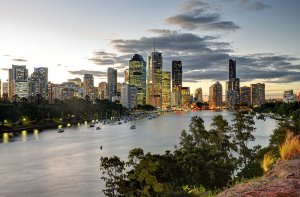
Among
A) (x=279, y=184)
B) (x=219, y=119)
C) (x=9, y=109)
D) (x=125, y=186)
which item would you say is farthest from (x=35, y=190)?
(x=9, y=109)

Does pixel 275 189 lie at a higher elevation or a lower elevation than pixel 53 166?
higher

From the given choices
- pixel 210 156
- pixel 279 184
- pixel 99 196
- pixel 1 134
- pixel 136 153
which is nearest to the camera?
pixel 279 184

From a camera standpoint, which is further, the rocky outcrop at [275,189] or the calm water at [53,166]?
the calm water at [53,166]

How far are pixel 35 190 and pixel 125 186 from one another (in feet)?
61.0

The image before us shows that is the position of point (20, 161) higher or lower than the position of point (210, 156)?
lower

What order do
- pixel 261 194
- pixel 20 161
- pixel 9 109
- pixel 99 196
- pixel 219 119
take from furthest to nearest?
pixel 9 109 → pixel 20 161 → pixel 219 119 → pixel 99 196 → pixel 261 194

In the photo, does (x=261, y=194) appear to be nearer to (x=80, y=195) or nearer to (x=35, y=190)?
(x=80, y=195)

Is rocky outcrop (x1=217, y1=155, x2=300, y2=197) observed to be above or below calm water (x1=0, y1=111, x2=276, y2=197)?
above

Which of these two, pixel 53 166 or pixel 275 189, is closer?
pixel 275 189

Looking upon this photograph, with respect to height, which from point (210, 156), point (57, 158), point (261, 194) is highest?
point (261, 194)

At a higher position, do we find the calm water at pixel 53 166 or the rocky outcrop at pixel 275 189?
the rocky outcrop at pixel 275 189

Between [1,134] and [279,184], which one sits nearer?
[279,184]

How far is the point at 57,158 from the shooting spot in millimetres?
67438

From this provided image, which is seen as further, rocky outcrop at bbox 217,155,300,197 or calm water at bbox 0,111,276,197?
calm water at bbox 0,111,276,197
